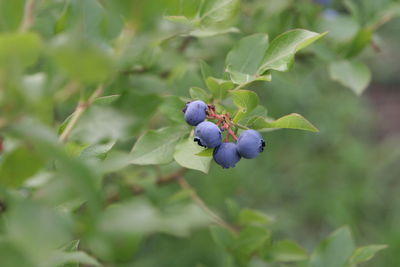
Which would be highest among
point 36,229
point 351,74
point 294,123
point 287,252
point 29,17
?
point 29,17

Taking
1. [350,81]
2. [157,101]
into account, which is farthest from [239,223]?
[157,101]

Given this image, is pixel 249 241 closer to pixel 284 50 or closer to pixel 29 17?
pixel 284 50

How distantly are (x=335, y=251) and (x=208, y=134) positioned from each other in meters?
0.53

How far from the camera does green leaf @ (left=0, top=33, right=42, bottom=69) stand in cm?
54

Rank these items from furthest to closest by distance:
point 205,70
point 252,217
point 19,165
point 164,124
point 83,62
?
point 164,124
point 252,217
point 205,70
point 19,165
point 83,62

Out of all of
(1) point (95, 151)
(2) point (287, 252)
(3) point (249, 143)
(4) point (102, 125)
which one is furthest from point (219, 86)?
(2) point (287, 252)

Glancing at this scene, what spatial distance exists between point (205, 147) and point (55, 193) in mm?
391

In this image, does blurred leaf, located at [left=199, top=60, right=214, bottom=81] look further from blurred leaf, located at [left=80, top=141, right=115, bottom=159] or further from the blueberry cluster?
blurred leaf, located at [left=80, top=141, right=115, bottom=159]

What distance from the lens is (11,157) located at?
0.63 metres

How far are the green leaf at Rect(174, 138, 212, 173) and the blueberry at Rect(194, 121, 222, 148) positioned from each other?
0.12 feet

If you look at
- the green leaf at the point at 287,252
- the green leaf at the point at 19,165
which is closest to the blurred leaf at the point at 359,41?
the green leaf at the point at 287,252

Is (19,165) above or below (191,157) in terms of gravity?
above

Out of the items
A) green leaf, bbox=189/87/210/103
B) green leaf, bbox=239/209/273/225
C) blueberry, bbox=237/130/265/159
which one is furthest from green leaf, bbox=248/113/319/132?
green leaf, bbox=239/209/273/225

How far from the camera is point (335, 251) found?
4.12ft
